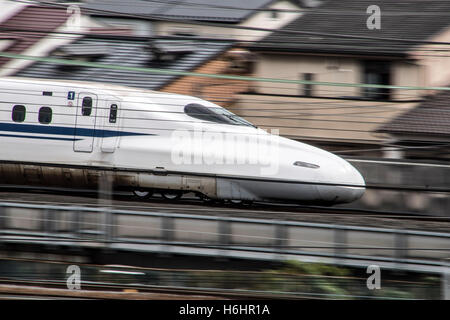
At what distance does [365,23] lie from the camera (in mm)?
8086

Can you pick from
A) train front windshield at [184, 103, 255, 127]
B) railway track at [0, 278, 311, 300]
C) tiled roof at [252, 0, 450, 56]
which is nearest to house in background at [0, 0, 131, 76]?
tiled roof at [252, 0, 450, 56]

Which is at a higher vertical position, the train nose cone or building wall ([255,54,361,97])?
building wall ([255,54,361,97])

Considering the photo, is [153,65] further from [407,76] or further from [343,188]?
[343,188]

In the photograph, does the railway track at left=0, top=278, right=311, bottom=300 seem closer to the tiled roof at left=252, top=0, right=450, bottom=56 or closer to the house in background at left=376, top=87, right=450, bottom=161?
the house in background at left=376, top=87, right=450, bottom=161

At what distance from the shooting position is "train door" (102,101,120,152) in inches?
195

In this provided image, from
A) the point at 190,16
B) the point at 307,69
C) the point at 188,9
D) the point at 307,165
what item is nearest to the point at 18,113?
the point at 307,165

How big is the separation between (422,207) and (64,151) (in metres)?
2.25

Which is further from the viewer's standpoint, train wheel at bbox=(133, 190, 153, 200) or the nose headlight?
train wheel at bbox=(133, 190, 153, 200)

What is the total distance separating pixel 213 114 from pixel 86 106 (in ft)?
2.92

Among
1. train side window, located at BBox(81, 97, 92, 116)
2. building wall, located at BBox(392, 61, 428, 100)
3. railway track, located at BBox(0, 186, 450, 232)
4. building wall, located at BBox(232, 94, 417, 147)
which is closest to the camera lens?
railway track, located at BBox(0, 186, 450, 232)

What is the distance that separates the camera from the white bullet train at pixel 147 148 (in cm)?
455

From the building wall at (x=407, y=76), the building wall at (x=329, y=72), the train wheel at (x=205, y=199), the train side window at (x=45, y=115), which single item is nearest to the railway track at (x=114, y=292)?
the train wheel at (x=205, y=199)

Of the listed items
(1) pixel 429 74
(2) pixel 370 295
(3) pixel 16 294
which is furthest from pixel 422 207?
(1) pixel 429 74
